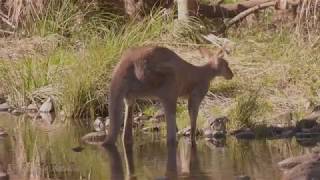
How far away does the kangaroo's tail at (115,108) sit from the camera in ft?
29.0

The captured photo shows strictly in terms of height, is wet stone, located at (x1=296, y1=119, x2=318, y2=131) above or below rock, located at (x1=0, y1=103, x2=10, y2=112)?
below

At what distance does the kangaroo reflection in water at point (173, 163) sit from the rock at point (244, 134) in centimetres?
56

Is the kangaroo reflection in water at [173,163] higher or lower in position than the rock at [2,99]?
lower

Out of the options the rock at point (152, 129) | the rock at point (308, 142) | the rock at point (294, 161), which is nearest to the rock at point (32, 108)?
the rock at point (152, 129)

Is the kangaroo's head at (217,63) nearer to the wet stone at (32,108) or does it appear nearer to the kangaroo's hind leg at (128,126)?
the kangaroo's hind leg at (128,126)

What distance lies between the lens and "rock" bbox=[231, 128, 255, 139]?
953 centimetres

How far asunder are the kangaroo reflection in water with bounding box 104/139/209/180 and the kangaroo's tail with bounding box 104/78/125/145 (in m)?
0.13

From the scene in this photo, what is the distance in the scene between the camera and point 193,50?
1346 centimetres

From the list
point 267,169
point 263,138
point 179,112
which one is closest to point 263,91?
point 179,112

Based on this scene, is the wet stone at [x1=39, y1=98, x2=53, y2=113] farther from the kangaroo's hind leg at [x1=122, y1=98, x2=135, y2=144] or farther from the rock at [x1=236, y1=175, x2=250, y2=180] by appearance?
the rock at [x1=236, y1=175, x2=250, y2=180]

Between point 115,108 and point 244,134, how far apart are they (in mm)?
1518

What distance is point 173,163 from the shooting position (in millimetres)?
8281

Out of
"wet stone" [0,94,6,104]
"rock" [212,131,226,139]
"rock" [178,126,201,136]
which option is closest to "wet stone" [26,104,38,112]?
"wet stone" [0,94,6,104]

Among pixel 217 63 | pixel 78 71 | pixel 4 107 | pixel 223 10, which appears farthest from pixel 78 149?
pixel 223 10
